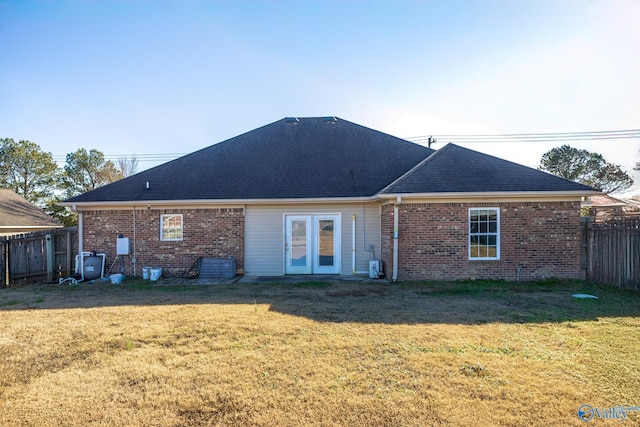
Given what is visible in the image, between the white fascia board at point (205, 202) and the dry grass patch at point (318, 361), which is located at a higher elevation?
the white fascia board at point (205, 202)

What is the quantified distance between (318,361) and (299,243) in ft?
25.5

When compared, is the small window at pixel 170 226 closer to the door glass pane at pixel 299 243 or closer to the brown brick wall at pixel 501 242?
the door glass pane at pixel 299 243

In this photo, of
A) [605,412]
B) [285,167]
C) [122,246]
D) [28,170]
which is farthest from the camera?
[28,170]

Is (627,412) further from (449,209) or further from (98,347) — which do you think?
(449,209)

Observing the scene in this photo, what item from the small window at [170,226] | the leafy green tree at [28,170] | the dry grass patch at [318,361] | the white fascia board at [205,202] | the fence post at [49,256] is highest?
the leafy green tree at [28,170]

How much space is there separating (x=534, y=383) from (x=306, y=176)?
394 inches

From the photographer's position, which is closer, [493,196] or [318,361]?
[318,361]

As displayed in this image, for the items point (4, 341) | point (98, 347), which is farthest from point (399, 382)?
point (4, 341)

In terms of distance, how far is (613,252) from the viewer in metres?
9.43

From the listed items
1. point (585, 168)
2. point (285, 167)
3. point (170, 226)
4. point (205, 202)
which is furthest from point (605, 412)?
point (585, 168)

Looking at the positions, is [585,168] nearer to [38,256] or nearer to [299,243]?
[299,243]

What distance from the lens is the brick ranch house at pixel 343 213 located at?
10.5 meters

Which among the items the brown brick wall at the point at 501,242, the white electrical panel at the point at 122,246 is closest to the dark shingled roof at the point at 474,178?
the brown brick wall at the point at 501,242

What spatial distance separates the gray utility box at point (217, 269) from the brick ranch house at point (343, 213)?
344mm
